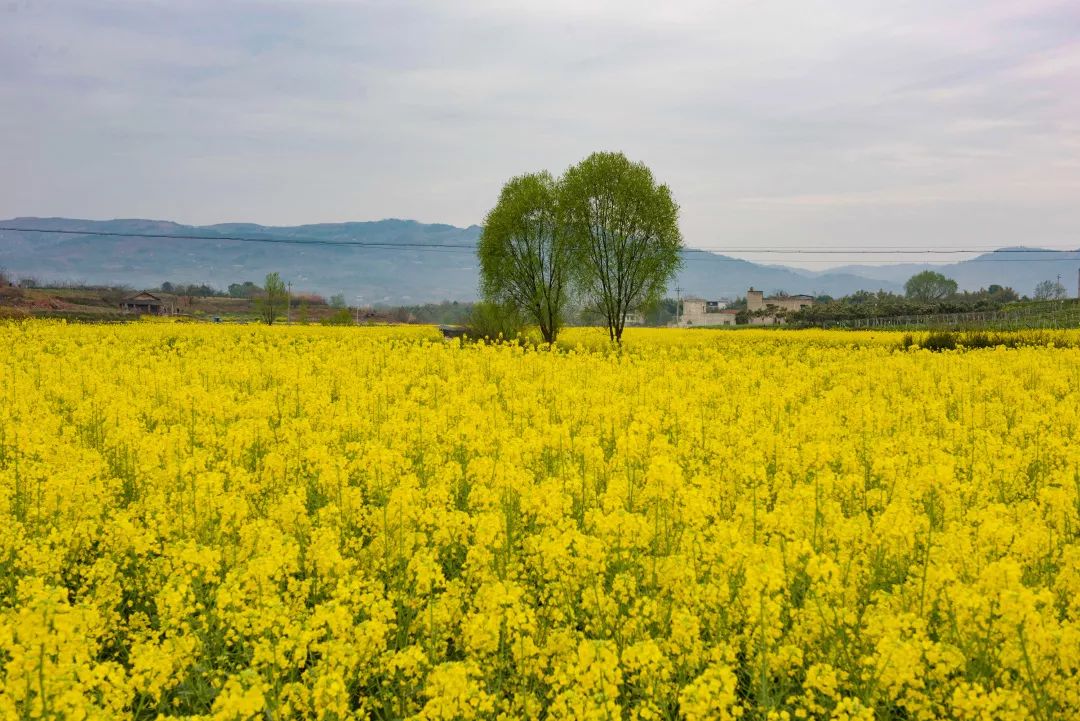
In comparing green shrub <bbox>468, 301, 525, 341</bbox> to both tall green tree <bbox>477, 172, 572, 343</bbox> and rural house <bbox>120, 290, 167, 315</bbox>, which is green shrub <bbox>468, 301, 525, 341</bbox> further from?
rural house <bbox>120, 290, 167, 315</bbox>

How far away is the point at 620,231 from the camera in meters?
41.5

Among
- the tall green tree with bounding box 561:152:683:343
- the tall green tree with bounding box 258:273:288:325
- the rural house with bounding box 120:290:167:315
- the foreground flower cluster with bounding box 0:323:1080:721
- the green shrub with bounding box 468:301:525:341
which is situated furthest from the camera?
the rural house with bounding box 120:290:167:315

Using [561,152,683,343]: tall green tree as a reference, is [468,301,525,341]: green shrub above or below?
below

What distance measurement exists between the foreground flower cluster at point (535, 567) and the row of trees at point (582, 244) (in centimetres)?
2913

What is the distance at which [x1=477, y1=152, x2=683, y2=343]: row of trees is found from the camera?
41281mm

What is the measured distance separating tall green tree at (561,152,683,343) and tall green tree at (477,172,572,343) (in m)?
1.63

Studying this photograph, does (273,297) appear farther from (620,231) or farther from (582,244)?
(620,231)

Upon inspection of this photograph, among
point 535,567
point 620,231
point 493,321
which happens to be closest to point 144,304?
point 493,321

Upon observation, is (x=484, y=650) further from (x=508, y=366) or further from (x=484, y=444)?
(x=508, y=366)

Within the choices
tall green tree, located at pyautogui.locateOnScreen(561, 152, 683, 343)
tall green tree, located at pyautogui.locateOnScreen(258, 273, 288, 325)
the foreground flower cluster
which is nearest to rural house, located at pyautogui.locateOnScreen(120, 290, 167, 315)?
tall green tree, located at pyautogui.locateOnScreen(258, 273, 288, 325)

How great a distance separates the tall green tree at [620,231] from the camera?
41125 mm

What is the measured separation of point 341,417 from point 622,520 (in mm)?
7072

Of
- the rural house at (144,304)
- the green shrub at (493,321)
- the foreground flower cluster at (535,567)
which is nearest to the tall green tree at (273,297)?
the rural house at (144,304)

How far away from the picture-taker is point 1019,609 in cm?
420
